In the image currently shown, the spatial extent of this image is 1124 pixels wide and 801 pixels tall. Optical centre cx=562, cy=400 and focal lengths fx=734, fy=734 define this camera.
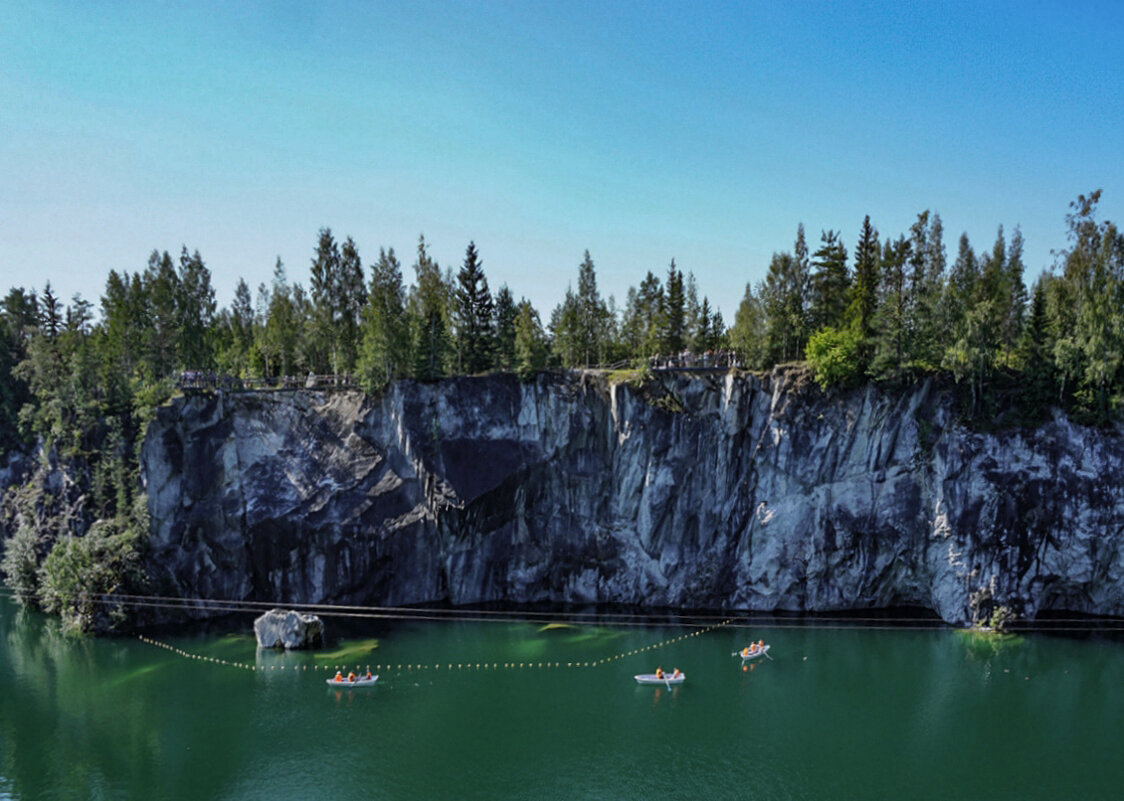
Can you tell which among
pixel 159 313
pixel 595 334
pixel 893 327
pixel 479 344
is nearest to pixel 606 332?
pixel 595 334

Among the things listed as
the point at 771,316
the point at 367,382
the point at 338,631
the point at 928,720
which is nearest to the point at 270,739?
the point at 338,631

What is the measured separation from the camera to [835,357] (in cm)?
5166

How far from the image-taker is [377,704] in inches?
1629

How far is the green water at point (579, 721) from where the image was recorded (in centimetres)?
3362

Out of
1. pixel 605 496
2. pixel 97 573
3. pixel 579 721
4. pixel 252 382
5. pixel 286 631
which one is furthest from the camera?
pixel 252 382

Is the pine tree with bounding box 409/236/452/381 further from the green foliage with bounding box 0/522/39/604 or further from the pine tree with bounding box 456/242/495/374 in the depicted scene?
the green foliage with bounding box 0/522/39/604

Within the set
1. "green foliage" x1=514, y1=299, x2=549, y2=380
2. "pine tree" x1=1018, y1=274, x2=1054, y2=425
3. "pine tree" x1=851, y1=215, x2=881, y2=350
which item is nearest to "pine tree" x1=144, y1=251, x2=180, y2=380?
"green foliage" x1=514, y1=299, x2=549, y2=380

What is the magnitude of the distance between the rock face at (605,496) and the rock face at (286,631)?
7252 mm

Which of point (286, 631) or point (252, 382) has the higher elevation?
point (252, 382)

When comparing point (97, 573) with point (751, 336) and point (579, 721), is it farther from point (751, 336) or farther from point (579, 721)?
point (751, 336)

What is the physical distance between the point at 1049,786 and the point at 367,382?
48091 mm

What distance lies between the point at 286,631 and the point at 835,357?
138ft

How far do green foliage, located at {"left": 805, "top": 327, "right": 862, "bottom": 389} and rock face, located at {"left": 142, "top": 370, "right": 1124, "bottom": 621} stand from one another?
1.35m

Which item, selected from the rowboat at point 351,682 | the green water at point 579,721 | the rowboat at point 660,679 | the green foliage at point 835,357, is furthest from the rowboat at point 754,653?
the rowboat at point 351,682
